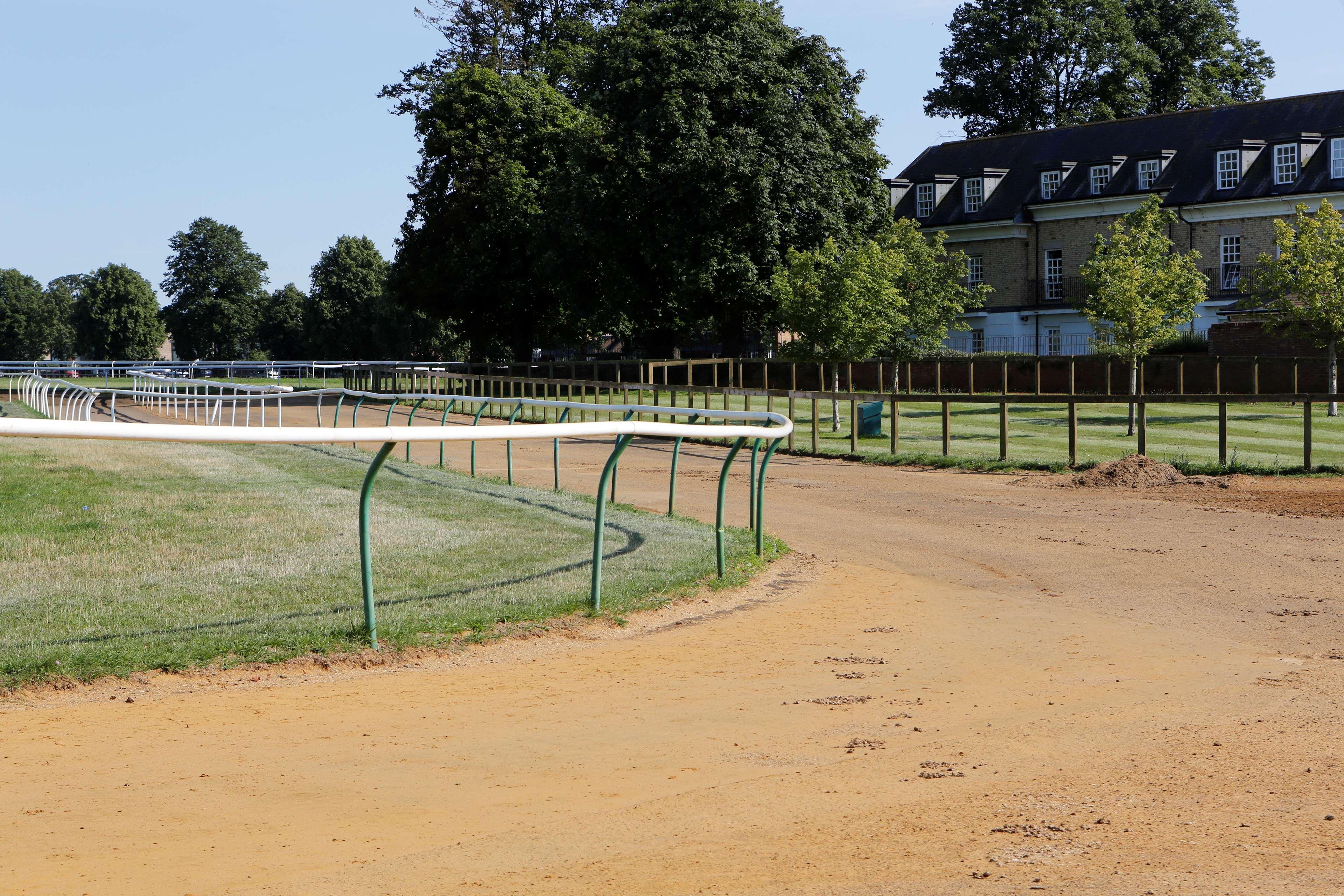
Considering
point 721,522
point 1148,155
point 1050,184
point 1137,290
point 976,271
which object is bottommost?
point 721,522

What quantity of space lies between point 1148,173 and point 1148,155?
660 millimetres

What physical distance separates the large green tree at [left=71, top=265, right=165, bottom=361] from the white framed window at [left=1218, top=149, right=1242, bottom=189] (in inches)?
2987

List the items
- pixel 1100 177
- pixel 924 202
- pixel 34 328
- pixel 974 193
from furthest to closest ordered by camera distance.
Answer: pixel 34 328, pixel 924 202, pixel 974 193, pixel 1100 177

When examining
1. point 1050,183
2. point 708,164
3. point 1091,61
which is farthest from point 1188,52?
point 708,164

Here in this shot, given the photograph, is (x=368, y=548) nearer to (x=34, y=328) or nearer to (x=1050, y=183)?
(x=1050, y=183)

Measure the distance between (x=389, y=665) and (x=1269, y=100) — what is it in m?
50.1

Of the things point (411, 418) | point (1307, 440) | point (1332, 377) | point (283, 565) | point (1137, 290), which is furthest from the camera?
point (1332, 377)

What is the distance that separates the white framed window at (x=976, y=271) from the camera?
54.4 meters

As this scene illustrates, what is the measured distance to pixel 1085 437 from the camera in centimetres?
2572

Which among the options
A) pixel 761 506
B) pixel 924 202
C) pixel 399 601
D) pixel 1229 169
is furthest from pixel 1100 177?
pixel 399 601

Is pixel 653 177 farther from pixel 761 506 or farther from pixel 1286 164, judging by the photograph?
pixel 761 506

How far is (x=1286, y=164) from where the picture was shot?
150ft

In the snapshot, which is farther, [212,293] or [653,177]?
→ [212,293]

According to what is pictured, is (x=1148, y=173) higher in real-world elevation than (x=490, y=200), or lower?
higher
